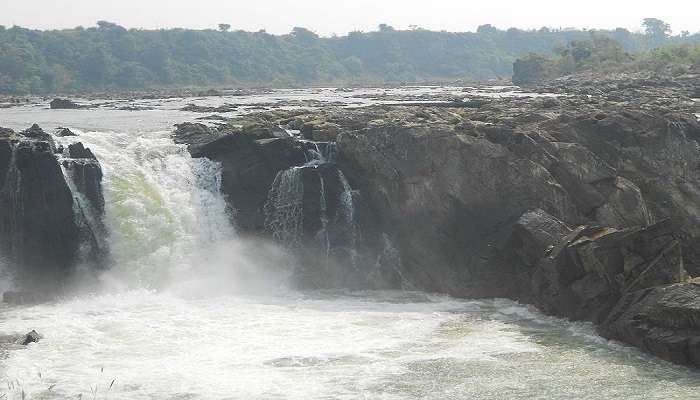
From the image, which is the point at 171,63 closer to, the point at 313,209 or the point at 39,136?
the point at 39,136

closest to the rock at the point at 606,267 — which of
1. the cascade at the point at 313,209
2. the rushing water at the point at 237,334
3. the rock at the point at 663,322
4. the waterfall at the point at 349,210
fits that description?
the rushing water at the point at 237,334

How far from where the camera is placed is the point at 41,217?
31.6 meters

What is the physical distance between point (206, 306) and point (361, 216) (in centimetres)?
771

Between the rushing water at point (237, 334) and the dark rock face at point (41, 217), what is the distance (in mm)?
1112

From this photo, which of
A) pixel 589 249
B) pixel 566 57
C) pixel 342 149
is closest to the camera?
pixel 589 249

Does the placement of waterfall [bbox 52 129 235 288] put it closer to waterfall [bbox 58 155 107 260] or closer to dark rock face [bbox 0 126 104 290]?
waterfall [bbox 58 155 107 260]

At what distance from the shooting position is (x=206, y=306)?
28.7 m

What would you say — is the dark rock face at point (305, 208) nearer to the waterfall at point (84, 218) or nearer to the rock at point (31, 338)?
the waterfall at point (84, 218)

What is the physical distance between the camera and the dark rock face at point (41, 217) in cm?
3139

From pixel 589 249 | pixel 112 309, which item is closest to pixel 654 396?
pixel 589 249

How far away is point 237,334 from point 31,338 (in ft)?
19.0

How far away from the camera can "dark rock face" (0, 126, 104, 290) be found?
31391 mm

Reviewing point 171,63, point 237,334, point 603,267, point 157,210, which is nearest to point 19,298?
point 157,210

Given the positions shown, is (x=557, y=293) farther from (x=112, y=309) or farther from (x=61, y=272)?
(x=61, y=272)
